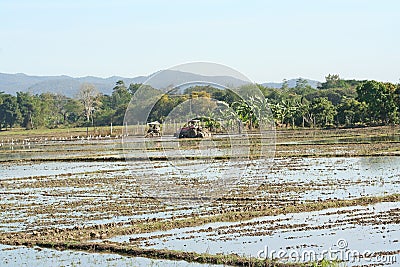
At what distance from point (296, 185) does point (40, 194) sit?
6475mm

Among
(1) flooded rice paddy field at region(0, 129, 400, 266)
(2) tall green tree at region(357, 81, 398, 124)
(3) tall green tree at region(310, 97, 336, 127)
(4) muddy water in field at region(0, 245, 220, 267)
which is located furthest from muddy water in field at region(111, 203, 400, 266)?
(3) tall green tree at region(310, 97, 336, 127)

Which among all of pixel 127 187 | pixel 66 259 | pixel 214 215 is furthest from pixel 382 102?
pixel 66 259

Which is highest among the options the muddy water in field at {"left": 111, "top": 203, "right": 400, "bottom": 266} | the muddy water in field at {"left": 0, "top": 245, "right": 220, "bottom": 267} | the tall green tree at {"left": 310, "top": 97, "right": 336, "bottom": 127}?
the tall green tree at {"left": 310, "top": 97, "right": 336, "bottom": 127}

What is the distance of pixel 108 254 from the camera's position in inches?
369

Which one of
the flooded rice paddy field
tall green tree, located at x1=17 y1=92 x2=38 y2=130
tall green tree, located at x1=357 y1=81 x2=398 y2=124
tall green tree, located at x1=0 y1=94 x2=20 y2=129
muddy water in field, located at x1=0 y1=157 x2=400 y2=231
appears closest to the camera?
the flooded rice paddy field

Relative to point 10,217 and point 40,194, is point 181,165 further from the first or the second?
point 10,217

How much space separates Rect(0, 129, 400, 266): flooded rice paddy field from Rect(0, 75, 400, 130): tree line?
8.52ft

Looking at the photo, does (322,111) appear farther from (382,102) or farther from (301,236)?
(301,236)

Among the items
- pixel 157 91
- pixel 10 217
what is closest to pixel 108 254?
pixel 10 217

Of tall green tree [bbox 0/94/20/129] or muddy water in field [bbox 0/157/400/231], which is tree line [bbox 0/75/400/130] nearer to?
tall green tree [bbox 0/94/20/129]

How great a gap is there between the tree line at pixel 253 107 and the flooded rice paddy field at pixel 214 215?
2.60 metres

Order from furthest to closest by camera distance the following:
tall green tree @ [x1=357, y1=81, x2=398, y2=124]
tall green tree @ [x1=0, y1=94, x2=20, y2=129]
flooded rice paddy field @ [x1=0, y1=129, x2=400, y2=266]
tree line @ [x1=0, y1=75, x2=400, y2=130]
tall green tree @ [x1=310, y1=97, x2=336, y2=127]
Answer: tall green tree @ [x1=0, y1=94, x2=20, y2=129] → tall green tree @ [x1=310, y1=97, x2=336, y2=127] → tall green tree @ [x1=357, y1=81, x2=398, y2=124] → tree line @ [x1=0, y1=75, x2=400, y2=130] → flooded rice paddy field @ [x1=0, y1=129, x2=400, y2=266]

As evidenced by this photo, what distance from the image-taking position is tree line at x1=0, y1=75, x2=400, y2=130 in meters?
21.1

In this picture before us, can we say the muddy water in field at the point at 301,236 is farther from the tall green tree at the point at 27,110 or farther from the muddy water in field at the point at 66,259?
the tall green tree at the point at 27,110
